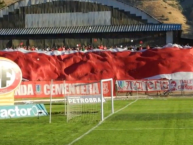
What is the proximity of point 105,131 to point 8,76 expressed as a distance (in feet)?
25.6

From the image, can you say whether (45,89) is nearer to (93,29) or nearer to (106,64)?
(106,64)

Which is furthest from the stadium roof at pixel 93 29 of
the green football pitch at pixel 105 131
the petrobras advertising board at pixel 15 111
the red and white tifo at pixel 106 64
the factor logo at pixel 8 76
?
the petrobras advertising board at pixel 15 111

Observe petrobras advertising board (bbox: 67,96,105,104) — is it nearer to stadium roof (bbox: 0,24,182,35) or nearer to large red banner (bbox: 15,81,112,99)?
large red banner (bbox: 15,81,112,99)

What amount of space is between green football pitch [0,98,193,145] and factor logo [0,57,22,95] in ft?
5.42

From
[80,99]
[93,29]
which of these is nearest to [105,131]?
[80,99]

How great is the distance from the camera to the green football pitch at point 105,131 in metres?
20.5

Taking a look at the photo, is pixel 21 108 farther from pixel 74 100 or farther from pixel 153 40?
pixel 153 40

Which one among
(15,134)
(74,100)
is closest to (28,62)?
(74,100)

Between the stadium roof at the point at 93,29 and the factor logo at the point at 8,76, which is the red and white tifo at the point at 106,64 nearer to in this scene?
the stadium roof at the point at 93,29

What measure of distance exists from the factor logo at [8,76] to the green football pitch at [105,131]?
1652mm

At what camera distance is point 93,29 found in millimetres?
77562

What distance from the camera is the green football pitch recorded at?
20453mm

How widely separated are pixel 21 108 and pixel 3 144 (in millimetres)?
7329

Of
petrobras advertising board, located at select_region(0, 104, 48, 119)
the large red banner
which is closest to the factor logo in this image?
petrobras advertising board, located at select_region(0, 104, 48, 119)
